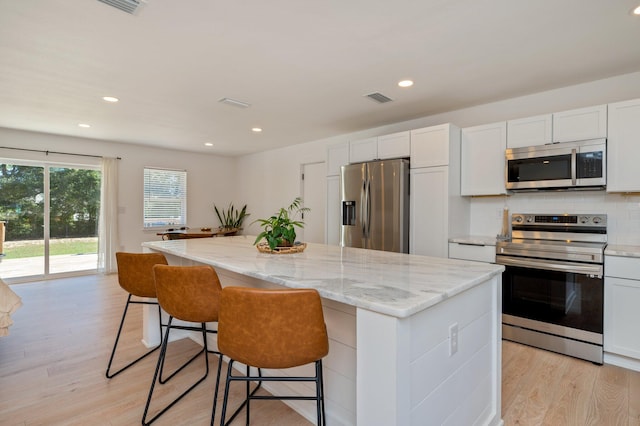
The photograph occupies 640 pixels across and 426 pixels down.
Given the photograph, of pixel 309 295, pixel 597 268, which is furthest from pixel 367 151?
pixel 309 295

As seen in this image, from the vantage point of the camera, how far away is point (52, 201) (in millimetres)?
5449

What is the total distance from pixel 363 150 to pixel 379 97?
0.86m

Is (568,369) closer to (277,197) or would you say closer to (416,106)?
(416,106)

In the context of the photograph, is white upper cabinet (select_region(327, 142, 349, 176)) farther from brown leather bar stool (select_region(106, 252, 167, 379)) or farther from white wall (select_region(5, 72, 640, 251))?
brown leather bar stool (select_region(106, 252, 167, 379))

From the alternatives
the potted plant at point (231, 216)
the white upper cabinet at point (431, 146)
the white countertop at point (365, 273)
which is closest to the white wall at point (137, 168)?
the potted plant at point (231, 216)

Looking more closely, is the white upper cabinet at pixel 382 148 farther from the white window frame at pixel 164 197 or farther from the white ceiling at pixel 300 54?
the white window frame at pixel 164 197

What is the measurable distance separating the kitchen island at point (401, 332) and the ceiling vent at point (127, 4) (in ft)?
5.17

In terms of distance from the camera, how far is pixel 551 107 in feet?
10.8

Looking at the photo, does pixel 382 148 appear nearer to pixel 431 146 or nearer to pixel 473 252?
pixel 431 146

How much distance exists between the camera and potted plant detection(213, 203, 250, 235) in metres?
7.43

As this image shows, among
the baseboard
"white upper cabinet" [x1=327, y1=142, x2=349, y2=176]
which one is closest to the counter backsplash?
the baseboard

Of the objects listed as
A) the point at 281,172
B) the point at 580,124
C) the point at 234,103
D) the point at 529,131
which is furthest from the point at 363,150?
the point at 281,172

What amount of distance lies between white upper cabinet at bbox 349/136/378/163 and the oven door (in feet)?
6.25

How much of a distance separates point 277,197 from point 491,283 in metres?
5.25
